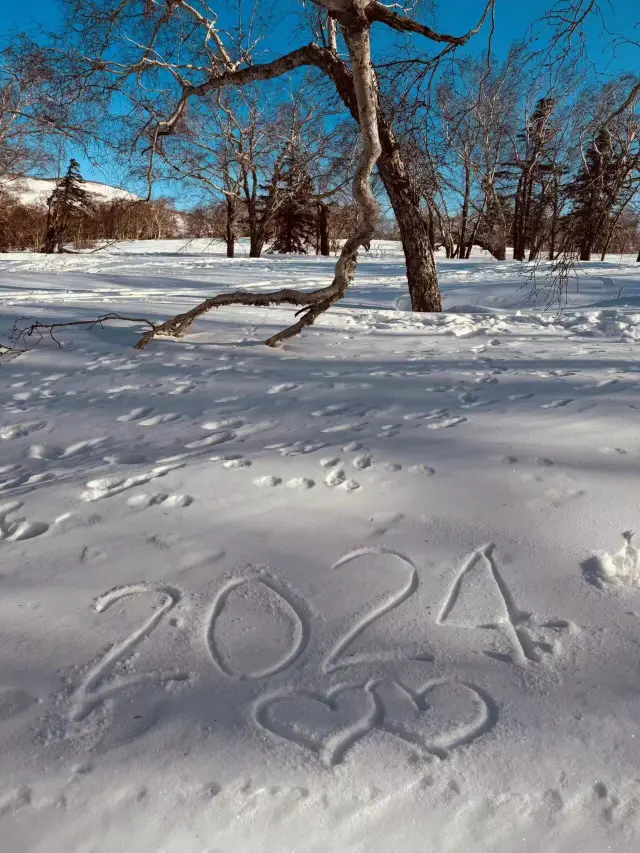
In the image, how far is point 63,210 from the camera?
2998cm

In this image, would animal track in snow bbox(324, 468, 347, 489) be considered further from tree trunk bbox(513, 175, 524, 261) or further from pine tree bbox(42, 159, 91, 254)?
pine tree bbox(42, 159, 91, 254)

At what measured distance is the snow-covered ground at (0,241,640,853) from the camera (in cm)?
124

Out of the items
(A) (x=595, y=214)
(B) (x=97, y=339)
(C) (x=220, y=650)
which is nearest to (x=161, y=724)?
(C) (x=220, y=650)

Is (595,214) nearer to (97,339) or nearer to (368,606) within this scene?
(368,606)

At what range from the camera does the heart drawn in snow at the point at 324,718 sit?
137cm

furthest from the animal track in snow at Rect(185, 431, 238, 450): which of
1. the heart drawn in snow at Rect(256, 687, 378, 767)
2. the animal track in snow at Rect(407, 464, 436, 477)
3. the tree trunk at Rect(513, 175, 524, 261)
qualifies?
the tree trunk at Rect(513, 175, 524, 261)

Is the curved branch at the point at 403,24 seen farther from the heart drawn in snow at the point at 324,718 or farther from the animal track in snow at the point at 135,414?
the heart drawn in snow at the point at 324,718

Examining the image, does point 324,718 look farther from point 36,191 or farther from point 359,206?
point 36,191

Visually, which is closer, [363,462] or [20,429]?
[363,462]

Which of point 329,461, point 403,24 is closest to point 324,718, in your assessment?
point 329,461

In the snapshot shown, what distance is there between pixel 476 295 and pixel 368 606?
9.00 metres

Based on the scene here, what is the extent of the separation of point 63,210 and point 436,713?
34.4m

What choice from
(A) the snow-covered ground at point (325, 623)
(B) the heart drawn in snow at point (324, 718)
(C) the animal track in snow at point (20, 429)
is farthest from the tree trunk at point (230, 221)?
(B) the heart drawn in snow at point (324, 718)

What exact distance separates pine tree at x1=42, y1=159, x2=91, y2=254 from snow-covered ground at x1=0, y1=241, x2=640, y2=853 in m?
31.0
